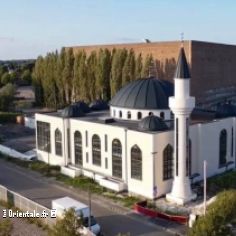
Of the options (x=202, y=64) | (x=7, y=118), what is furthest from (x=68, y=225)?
(x=202, y=64)

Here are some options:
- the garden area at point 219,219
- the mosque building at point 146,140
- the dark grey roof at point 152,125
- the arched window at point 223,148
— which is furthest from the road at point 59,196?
the arched window at point 223,148

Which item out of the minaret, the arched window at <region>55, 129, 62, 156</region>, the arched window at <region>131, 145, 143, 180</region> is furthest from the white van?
the arched window at <region>55, 129, 62, 156</region>

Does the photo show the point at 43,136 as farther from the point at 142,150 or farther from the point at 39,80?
the point at 39,80

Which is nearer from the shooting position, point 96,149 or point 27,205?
point 27,205

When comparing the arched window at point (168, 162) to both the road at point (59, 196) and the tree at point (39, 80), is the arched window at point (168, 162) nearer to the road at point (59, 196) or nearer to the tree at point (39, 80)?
the road at point (59, 196)

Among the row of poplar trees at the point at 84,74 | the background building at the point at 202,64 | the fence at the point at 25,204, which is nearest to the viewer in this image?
the fence at the point at 25,204

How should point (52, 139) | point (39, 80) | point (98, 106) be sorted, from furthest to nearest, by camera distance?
point (39, 80) < point (98, 106) < point (52, 139)
